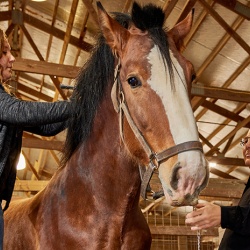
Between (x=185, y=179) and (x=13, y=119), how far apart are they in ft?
2.74

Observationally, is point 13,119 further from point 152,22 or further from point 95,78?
point 152,22

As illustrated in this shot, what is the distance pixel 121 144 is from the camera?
2.30 meters

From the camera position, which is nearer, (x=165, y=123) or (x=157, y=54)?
(x=165, y=123)

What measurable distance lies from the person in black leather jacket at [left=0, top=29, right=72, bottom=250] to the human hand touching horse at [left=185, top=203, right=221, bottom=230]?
2.71 ft

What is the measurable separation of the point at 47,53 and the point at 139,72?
1086cm

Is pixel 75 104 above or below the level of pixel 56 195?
above

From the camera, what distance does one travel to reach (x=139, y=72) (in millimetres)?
2168

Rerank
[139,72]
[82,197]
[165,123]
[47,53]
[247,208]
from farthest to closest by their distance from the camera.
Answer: [47,53] < [247,208] < [82,197] < [139,72] < [165,123]

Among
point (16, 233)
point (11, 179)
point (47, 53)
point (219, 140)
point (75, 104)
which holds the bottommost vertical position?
point (16, 233)

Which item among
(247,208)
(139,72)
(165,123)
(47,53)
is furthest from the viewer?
(47,53)

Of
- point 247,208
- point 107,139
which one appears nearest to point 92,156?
point 107,139

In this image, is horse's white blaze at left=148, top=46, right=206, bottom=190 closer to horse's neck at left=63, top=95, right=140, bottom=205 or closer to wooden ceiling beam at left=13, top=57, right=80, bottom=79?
horse's neck at left=63, top=95, right=140, bottom=205

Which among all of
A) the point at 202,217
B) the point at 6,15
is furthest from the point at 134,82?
the point at 6,15

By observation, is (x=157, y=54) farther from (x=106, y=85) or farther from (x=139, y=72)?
(x=106, y=85)
